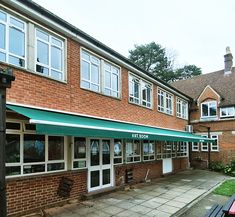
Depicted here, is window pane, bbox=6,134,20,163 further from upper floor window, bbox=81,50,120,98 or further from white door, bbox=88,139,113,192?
upper floor window, bbox=81,50,120,98

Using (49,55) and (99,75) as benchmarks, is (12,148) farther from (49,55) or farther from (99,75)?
(99,75)

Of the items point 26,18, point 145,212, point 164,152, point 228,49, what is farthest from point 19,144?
point 228,49

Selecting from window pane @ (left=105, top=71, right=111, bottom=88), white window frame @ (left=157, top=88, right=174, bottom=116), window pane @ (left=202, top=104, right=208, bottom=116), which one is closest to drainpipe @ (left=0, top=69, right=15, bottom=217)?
window pane @ (left=105, top=71, right=111, bottom=88)

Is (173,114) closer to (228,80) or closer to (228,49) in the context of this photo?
(228,80)

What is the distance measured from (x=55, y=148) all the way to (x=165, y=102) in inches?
521

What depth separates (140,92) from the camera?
18.0 meters

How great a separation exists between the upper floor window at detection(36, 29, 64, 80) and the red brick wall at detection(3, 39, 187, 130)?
14.7 inches

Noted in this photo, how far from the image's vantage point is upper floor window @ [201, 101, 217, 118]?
28.4 meters

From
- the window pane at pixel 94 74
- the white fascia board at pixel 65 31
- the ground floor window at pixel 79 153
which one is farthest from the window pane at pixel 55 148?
the white fascia board at pixel 65 31

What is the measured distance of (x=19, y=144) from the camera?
9.34m

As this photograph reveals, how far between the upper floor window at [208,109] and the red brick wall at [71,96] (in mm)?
13585

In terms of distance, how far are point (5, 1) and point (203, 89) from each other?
2595 cm

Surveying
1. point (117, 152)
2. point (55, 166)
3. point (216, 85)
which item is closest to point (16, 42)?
point (55, 166)

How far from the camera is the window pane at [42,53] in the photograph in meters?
10.4
